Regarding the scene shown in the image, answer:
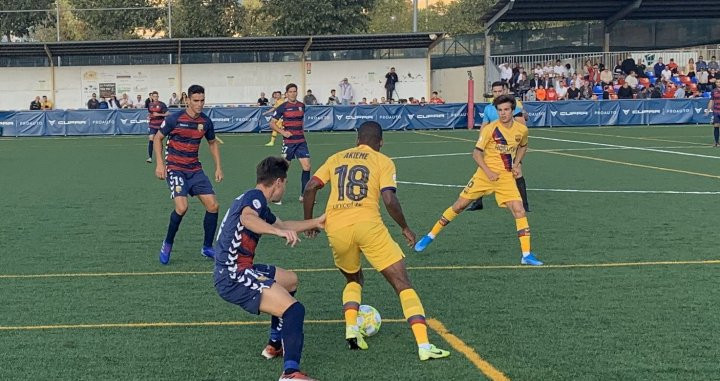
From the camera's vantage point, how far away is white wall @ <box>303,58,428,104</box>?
153 feet

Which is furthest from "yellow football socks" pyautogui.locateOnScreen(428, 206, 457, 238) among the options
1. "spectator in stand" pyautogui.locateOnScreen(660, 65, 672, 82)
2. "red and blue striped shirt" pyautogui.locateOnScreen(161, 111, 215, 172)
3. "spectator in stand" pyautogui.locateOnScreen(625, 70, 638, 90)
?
"spectator in stand" pyautogui.locateOnScreen(660, 65, 672, 82)

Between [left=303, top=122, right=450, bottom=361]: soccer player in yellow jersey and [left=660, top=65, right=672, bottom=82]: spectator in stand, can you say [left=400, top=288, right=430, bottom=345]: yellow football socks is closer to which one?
[left=303, top=122, right=450, bottom=361]: soccer player in yellow jersey

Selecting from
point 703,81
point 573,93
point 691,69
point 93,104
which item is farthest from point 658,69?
point 93,104

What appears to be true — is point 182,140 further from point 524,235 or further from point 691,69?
point 691,69

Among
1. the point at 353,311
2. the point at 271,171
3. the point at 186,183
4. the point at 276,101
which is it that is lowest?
the point at 353,311

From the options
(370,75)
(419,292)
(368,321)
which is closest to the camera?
(368,321)

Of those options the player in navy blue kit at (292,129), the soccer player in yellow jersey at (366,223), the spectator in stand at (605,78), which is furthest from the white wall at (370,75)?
the soccer player in yellow jersey at (366,223)

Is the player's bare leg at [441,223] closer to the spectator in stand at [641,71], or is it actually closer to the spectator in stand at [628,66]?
the spectator in stand at [641,71]

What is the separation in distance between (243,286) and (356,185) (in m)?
1.09

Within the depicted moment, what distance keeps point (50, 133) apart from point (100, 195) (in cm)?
2272

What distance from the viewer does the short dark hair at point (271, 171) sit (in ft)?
19.7

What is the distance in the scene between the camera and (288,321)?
18.9 feet

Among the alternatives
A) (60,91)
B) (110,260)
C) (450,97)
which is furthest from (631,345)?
(450,97)

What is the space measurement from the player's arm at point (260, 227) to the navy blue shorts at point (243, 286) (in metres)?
0.34
